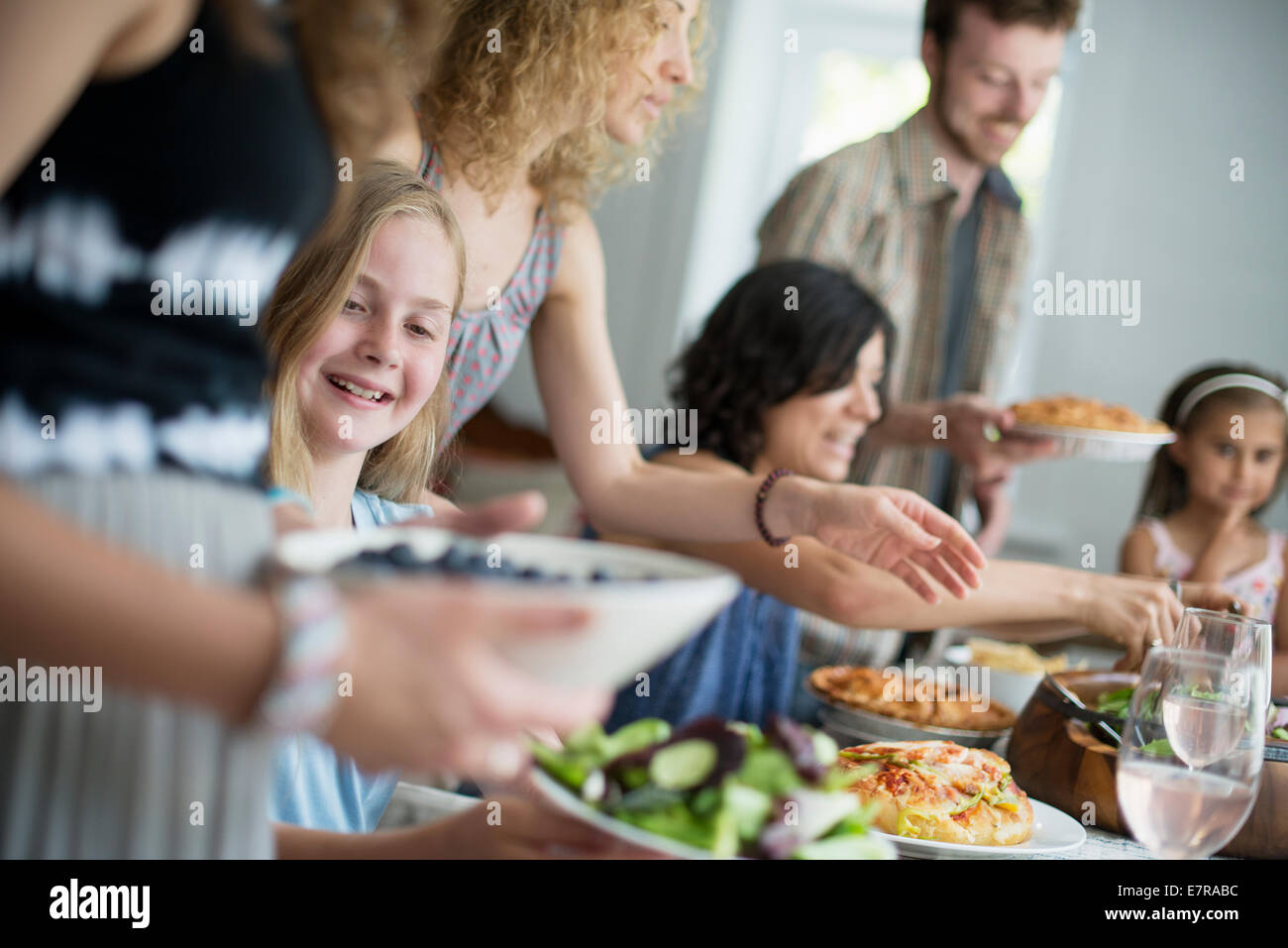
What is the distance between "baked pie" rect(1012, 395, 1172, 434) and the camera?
221 cm

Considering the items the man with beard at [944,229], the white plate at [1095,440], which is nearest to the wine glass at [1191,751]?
the white plate at [1095,440]

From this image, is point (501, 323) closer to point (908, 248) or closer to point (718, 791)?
point (718, 791)

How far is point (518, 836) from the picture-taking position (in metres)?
0.73

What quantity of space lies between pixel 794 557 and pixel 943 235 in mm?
1320

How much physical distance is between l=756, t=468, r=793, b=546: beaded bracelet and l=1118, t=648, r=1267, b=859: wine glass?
1.93 ft

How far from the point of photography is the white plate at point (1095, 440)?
2100 mm

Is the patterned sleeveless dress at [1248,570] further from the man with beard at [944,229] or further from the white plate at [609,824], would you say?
the white plate at [609,824]

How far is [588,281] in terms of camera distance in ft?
5.98

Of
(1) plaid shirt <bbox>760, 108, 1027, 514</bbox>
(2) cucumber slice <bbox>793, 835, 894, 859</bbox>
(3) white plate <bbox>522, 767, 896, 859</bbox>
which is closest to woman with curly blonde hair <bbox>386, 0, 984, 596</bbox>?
(2) cucumber slice <bbox>793, 835, 894, 859</bbox>

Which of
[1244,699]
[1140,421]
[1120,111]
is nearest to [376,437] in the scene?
[1244,699]

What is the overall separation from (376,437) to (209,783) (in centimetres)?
76

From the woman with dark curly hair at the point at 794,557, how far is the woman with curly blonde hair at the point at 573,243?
141 millimetres

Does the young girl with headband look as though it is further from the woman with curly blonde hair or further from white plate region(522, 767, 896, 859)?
white plate region(522, 767, 896, 859)
